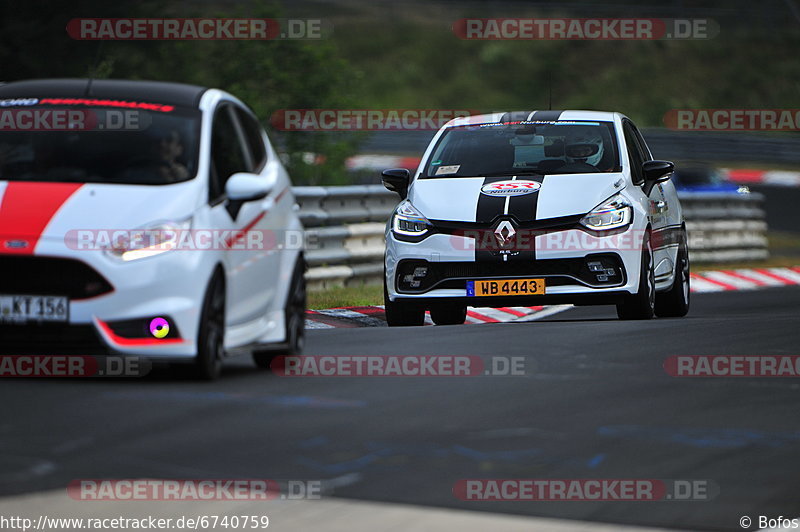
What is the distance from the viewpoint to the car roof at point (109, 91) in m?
9.08

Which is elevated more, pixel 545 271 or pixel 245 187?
pixel 245 187

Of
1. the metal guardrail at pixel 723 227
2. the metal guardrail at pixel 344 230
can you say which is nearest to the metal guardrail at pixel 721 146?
the metal guardrail at pixel 723 227

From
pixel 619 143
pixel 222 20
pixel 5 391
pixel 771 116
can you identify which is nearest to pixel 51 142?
pixel 5 391

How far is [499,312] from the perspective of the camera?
15.3 meters

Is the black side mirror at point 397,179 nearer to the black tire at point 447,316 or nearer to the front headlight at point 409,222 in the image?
the front headlight at point 409,222

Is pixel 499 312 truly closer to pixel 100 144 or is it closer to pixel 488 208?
pixel 488 208

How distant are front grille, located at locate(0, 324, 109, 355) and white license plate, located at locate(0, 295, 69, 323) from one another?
1.4 inches

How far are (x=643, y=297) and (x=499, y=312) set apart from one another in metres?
2.88

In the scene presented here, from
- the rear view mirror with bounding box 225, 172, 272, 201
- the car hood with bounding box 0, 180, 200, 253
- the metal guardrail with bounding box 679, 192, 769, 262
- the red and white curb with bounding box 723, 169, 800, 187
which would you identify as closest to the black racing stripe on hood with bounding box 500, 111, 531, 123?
the rear view mirror with bounding box 225, 172, 272, 201

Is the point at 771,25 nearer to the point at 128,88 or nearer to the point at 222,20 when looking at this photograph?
the point at 222,20

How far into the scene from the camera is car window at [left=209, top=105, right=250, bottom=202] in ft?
28.8

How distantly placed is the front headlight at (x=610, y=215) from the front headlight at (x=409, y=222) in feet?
3.97

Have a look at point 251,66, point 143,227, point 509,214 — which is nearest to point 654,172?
point 509,214

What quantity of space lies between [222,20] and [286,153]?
11.0ft
